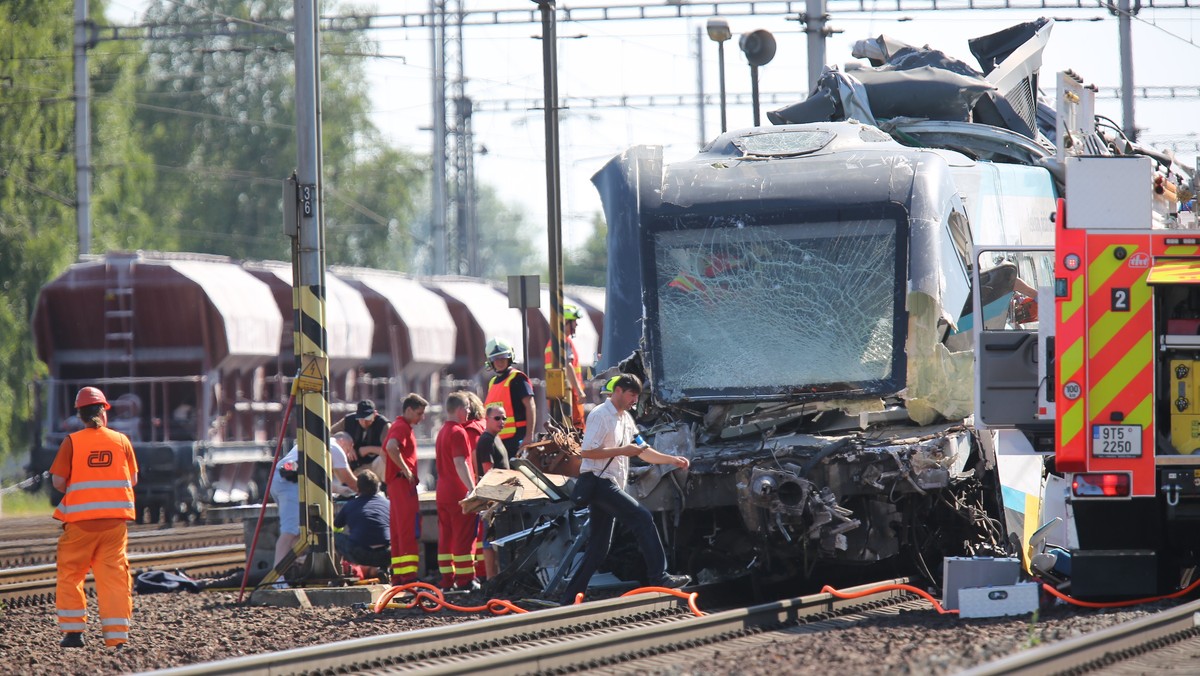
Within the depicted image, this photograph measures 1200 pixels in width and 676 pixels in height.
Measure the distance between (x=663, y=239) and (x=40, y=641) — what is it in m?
4.84

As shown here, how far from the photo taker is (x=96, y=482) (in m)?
10.3

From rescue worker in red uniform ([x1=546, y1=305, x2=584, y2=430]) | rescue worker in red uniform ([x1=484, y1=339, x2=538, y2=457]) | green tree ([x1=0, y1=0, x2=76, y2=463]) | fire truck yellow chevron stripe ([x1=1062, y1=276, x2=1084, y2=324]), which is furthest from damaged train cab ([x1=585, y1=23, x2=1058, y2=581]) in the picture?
green tree ([x1=0, y1=0, x2=76, y2=463])

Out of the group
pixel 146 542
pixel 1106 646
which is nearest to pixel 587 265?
pixel 146 542

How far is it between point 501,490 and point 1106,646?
16.1 ft

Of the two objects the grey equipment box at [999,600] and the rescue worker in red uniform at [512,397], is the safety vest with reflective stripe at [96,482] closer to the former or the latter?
the rescue worker in red uniform at [512,397]

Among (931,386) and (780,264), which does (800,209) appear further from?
(931,386)

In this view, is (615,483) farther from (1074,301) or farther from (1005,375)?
(1074,301)

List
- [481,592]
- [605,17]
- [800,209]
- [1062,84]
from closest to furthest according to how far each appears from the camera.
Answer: [800,209] < [481,592] < [1062,84] < [605,17]

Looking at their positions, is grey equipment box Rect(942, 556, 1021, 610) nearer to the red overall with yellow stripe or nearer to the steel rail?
the steel rail

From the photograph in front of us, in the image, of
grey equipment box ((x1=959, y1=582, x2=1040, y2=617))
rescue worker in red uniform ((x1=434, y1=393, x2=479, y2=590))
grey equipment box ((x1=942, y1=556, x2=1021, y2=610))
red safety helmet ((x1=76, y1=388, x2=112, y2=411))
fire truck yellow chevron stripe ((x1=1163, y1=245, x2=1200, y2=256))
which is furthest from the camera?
rescue worker in red uniform ((x1=434, y1=393, x2=479, y2=590))

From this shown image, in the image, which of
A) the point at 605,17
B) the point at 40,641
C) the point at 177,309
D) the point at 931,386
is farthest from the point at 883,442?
the point at 605,17

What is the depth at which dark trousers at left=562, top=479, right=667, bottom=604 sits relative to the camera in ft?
35.6

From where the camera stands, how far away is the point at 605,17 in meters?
26.9

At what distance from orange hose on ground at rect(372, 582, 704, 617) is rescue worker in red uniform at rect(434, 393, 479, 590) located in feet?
2.33
